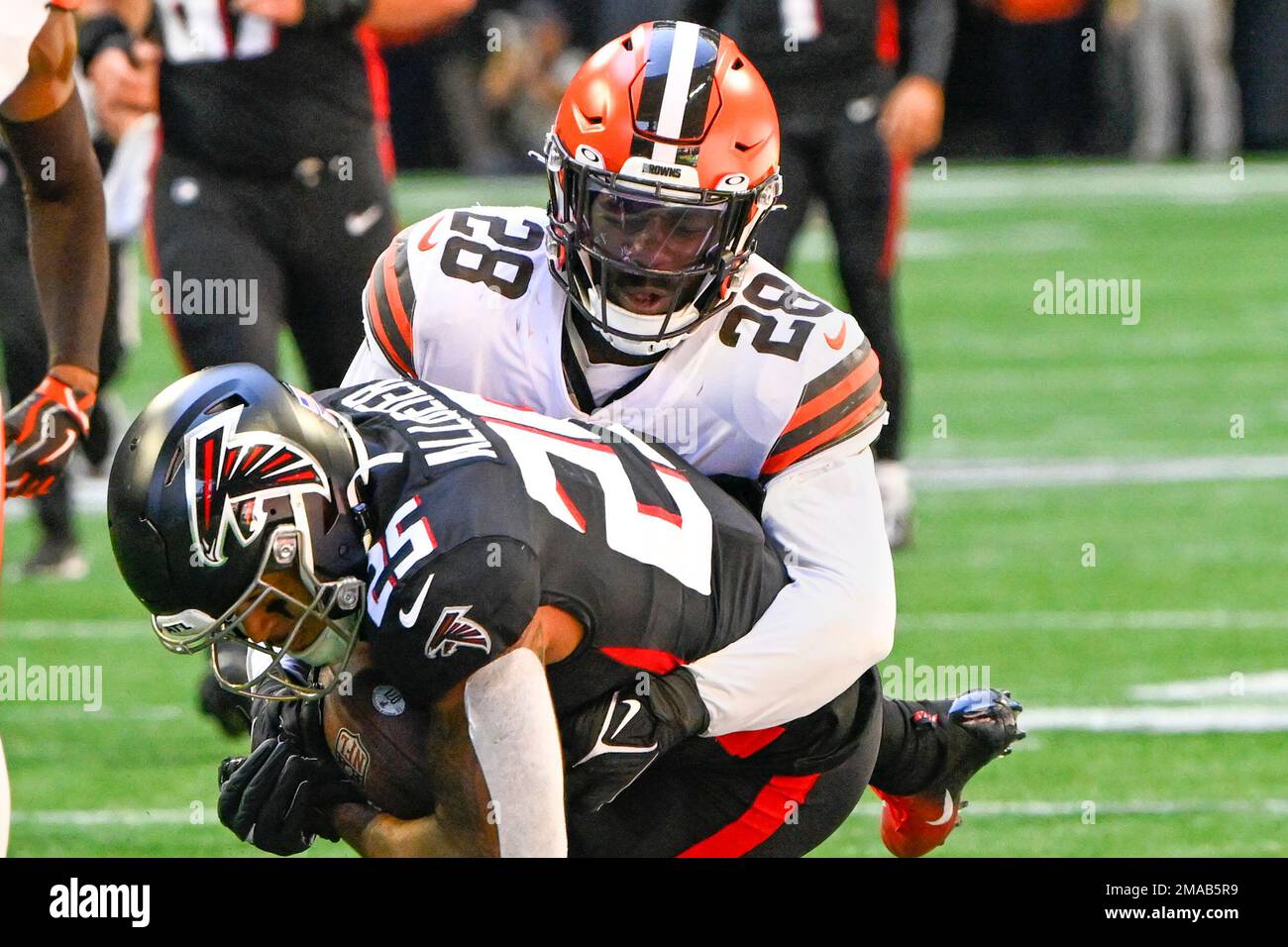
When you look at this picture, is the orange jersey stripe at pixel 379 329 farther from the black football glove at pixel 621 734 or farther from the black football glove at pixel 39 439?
the black football glove at pixel 621 734

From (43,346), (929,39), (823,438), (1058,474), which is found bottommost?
(1058,474)

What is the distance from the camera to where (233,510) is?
3.08 metres

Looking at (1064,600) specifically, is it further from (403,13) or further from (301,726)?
(301,726)

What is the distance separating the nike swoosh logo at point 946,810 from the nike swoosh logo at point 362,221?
2344 millimetres

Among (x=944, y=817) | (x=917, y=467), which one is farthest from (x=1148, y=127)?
(x=944, y=817)

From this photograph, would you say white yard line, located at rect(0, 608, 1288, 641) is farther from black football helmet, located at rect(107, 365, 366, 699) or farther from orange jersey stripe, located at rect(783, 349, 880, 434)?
black football helmet, located at rect(107, 365, 366, 699)

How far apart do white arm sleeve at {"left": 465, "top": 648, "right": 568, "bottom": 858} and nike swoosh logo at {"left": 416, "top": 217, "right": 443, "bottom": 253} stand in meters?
1.08

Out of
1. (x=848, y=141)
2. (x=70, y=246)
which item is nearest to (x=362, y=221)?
(x=70, y=246)

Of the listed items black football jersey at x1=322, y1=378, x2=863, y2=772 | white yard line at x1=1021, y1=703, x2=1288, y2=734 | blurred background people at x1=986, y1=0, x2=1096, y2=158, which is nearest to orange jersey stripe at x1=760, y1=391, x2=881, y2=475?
→ black football jersey at x1=322, y1=378, x2=863, y2=772

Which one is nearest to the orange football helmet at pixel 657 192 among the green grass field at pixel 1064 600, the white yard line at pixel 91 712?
the green grass field at pixel 1064 600

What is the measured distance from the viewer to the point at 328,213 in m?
5.79

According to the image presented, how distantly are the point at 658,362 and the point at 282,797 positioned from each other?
37.3 inches

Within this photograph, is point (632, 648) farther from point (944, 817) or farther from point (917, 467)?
point (917, 467)

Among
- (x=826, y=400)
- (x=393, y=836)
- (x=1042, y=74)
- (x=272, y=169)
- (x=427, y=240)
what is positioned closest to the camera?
(x=393, y=836)
